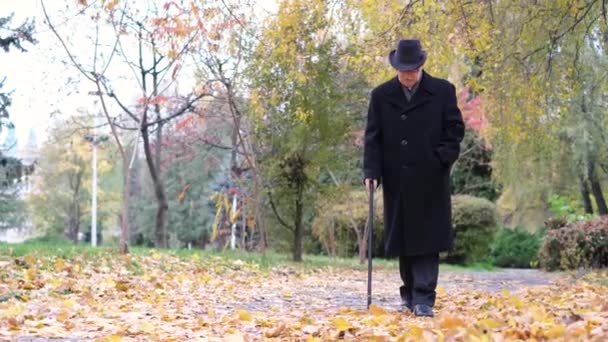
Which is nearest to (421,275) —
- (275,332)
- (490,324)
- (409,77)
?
(409,77)

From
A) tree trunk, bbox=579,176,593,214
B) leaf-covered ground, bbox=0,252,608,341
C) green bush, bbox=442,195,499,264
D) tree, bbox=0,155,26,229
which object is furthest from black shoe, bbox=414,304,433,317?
tree, bbox=0,155,26,229

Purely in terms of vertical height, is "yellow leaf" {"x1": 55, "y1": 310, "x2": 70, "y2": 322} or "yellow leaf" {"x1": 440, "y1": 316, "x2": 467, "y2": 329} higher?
"yellow leaf" {"x1": 440, "y1": 316, "x2": 467, "y2": 329}

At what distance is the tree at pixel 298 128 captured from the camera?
14930 millimetres

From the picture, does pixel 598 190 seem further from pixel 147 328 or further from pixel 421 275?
pixel 147 328

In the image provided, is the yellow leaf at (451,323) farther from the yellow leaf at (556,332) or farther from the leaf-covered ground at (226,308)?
the yellow leaf at (556,332)

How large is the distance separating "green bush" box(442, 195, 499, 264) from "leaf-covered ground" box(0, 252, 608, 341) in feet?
33.6

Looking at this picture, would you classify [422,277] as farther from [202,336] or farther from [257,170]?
[257,170]

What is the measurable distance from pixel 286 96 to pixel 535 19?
532 cm

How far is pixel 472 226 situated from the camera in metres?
21.2

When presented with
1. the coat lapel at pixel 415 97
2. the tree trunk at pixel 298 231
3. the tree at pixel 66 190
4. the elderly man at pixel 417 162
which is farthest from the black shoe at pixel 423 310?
the tree at pixel 66 190

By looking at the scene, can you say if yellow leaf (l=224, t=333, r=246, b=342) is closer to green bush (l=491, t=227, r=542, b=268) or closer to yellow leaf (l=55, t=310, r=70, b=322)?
yellow leaf (l=55, t=310, r=70, b=322)

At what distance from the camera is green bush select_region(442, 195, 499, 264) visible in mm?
20922

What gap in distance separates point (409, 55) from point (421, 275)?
60.0 inches

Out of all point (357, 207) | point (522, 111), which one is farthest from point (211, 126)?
point (522, 111)
